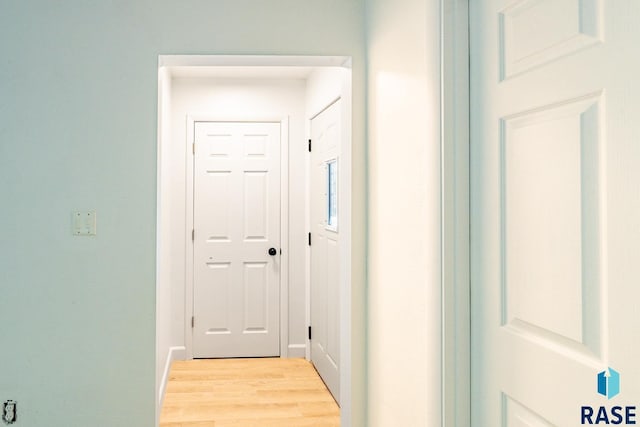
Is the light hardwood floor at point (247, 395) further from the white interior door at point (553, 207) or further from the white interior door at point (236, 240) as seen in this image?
the white interior door at point (553, 207)

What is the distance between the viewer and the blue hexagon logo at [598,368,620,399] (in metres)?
1.02

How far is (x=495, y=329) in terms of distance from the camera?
1464 millimetres

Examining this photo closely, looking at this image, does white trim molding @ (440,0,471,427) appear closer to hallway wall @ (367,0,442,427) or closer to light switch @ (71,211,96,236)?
hallway wall @ (367,0,442,427)

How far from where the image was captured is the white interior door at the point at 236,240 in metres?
4.25

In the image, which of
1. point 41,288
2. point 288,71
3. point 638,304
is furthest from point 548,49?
point 288,71

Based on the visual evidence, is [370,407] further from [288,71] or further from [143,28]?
[288,71]

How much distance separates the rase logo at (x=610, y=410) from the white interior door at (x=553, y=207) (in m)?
0.01

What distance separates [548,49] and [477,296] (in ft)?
2.43

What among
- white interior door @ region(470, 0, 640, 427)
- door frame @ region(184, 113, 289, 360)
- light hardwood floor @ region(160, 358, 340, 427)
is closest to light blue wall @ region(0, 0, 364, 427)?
light hardwood floor @ region(160, 358, 340, 427)

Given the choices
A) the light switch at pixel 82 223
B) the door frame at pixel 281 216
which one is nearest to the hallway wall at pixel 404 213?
the light switch at pixel 82 223

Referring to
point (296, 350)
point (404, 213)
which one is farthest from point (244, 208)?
point (404, 213)

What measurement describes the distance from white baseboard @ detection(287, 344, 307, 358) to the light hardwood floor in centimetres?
8

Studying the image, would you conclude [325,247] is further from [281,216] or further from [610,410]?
[610,410]

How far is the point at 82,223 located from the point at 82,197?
0.12 m
